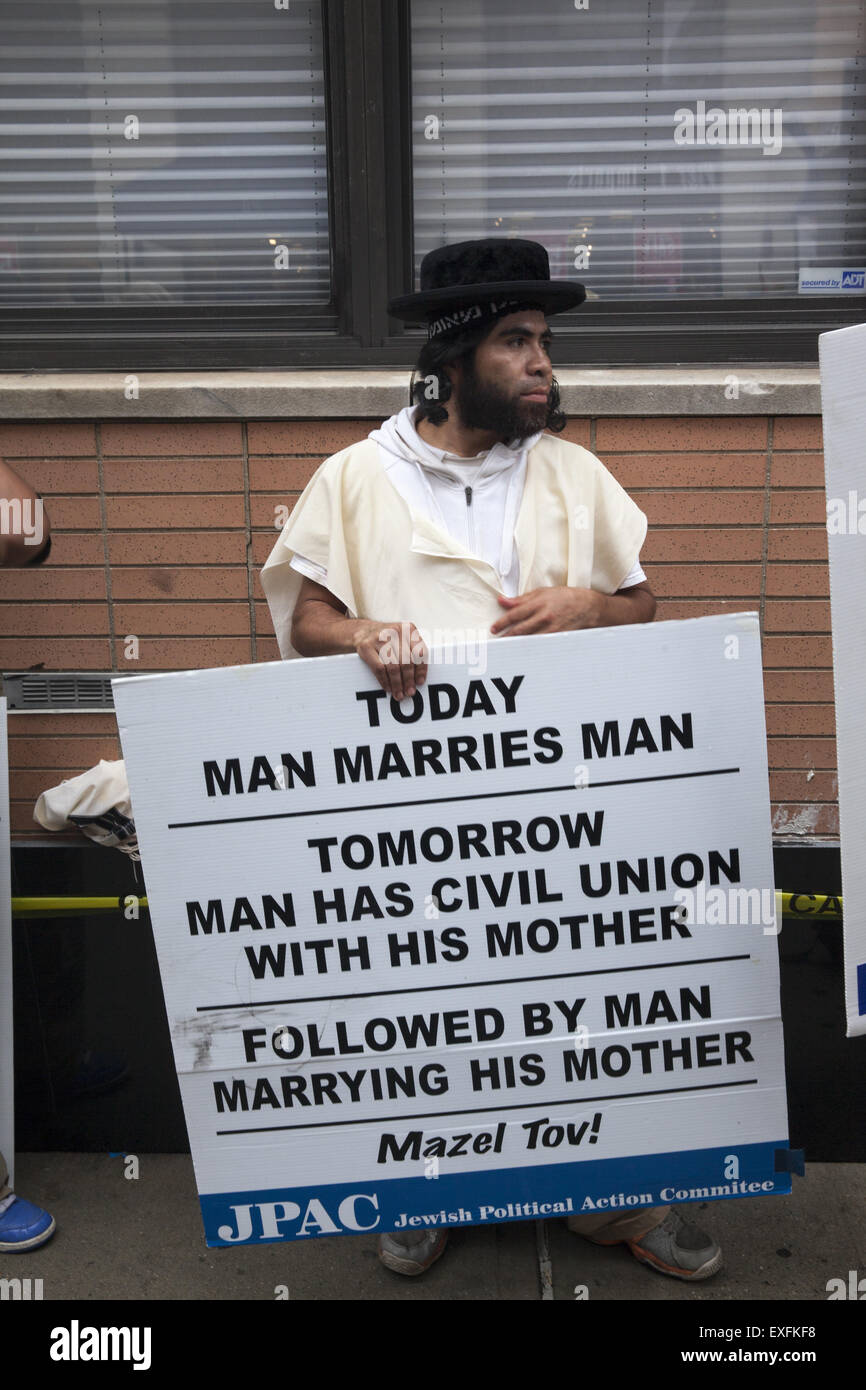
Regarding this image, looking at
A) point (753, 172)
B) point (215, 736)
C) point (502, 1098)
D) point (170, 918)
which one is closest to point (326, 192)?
point (753, 172)

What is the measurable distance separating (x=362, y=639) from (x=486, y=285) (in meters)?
0.81

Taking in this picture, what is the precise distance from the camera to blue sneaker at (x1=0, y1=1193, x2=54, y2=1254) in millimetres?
3074

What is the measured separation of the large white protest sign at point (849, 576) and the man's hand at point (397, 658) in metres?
0.75

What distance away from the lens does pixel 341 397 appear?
3.54 m

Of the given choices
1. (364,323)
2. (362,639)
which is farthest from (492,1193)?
(364,323)

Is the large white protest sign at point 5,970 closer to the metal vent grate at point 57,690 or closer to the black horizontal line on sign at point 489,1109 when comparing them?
the metal vent grate at point 57,690

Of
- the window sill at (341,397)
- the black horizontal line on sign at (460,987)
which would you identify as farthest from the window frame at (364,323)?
the black horizontal line on sign at (460,987)

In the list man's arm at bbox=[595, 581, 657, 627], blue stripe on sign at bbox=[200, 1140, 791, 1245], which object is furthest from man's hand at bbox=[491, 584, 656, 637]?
blue stripe on sign at bbox=[200, 1140, 791, 1245]

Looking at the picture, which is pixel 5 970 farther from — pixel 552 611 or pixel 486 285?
pixel 486 285

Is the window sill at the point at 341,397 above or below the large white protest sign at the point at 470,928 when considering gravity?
above

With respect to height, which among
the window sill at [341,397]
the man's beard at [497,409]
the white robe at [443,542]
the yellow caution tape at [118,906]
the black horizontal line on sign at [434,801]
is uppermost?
the window sill at [341,397]

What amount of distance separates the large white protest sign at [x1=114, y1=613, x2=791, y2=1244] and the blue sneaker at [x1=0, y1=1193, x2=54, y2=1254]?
34.9 inches

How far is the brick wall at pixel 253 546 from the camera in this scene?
141 inches

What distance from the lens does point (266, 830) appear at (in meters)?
2.35
